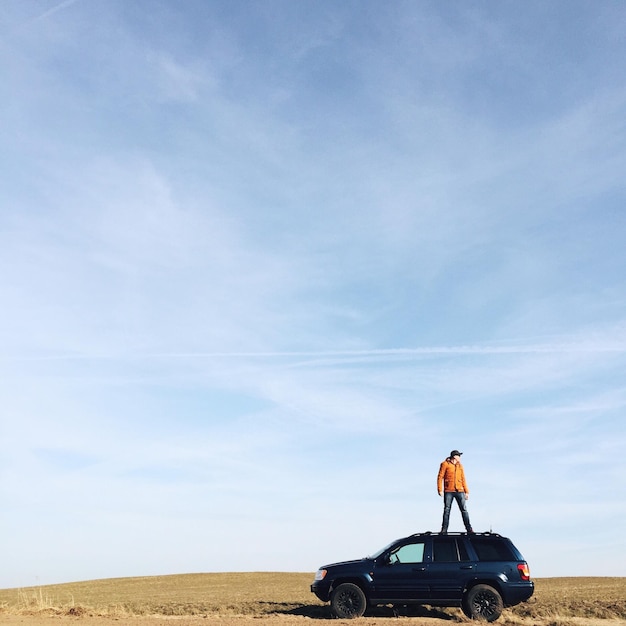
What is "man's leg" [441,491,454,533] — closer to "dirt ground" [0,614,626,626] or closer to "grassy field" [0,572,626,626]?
"grassy field" [0,572,626,626]

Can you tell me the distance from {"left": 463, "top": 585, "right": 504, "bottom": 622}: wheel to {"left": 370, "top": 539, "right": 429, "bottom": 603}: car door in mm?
973

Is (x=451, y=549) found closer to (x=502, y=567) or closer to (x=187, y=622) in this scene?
(x=502, y=567)

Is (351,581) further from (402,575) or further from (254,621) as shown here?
(254,621)

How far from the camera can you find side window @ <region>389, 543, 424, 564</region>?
682 inches

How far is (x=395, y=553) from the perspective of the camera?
17438mm

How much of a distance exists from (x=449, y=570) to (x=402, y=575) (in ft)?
3.57

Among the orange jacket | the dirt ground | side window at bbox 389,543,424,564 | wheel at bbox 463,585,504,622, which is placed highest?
the orange jacket

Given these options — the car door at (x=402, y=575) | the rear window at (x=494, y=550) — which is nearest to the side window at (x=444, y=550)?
the car door at (x=402, y=575)

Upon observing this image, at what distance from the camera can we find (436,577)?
17.0m

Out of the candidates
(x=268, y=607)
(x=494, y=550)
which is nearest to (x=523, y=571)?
(x=494, y=550)

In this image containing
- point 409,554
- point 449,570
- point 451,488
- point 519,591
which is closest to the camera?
point 519,591

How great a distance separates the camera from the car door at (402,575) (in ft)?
56.2

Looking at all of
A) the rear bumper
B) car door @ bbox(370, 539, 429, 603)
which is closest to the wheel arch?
car door @ bbox(370, 539, 429, 603)

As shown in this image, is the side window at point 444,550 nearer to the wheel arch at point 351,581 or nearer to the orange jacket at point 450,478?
the wheel arch at point 351,581
